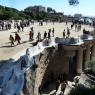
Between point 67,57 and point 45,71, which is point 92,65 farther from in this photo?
point 45,71

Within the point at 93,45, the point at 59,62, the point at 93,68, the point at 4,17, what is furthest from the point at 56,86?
the point at 4,17

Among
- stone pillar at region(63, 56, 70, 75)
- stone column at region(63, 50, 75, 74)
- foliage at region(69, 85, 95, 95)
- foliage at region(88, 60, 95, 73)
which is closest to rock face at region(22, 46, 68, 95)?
stone pillar at region(63, 56, 70, 75)

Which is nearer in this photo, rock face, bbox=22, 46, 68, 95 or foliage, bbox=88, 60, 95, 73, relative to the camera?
rock face, bbox=22, 46, 68, 95

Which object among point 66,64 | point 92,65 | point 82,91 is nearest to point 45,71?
point 82,91

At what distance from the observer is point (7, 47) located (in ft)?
107

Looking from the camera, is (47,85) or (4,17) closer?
(47,85)

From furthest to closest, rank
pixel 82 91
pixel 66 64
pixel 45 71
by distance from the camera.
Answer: pixel 66 64
pixel 45 71
pixel 82 91

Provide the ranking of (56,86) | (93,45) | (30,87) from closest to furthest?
(30,87), (56,86), (93,45)

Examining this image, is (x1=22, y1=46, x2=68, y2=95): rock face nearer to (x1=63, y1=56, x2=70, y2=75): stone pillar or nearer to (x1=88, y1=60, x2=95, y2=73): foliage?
(x1=63, y1=56, x2=70, y2=75): stone pillar

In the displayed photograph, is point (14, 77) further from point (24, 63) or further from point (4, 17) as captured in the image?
point (4, 17)

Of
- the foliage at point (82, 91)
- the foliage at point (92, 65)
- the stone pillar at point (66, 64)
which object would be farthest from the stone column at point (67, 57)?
the foliage at point (82, 91)

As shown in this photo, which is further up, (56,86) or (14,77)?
(14,77)

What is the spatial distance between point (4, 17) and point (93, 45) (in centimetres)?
4166

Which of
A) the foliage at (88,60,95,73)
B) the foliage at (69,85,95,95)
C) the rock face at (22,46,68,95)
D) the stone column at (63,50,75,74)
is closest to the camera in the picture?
the rock face at (22,46,68,95)
